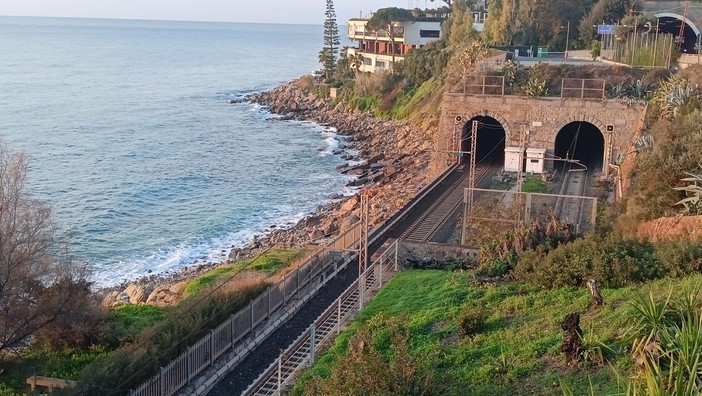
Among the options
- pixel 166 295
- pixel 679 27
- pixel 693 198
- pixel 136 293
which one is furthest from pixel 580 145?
pixel 136 293

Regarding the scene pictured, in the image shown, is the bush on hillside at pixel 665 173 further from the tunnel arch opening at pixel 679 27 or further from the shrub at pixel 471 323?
the tunnel arch opening at pixel 679 27

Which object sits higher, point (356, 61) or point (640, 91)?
point (640, 91)

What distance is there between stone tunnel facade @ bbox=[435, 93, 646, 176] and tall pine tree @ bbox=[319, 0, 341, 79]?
50.3m

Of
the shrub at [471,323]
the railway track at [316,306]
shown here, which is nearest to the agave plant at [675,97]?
the railway track at [316,306]

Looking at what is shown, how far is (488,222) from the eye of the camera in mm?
21156

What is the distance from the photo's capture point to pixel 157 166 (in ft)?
172

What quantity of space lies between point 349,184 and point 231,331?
2929 centimetres

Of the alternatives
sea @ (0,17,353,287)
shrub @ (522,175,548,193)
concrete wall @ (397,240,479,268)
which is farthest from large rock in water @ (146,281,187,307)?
shrub @ (522,175,548,193)

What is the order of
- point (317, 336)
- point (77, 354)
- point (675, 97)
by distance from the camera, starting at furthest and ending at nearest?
1. point (675, 97)
2. point (77, 354)
3. point (317, 336)

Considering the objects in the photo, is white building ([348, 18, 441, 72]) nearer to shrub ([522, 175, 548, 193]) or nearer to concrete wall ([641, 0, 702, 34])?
concrete wall ([641, 0, 702, 34])

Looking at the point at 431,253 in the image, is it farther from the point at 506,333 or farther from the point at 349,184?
the point at 349,184

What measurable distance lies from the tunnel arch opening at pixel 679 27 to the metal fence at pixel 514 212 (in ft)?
125

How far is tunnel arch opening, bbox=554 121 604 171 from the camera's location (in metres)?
37.3

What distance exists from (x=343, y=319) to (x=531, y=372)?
5639mm
